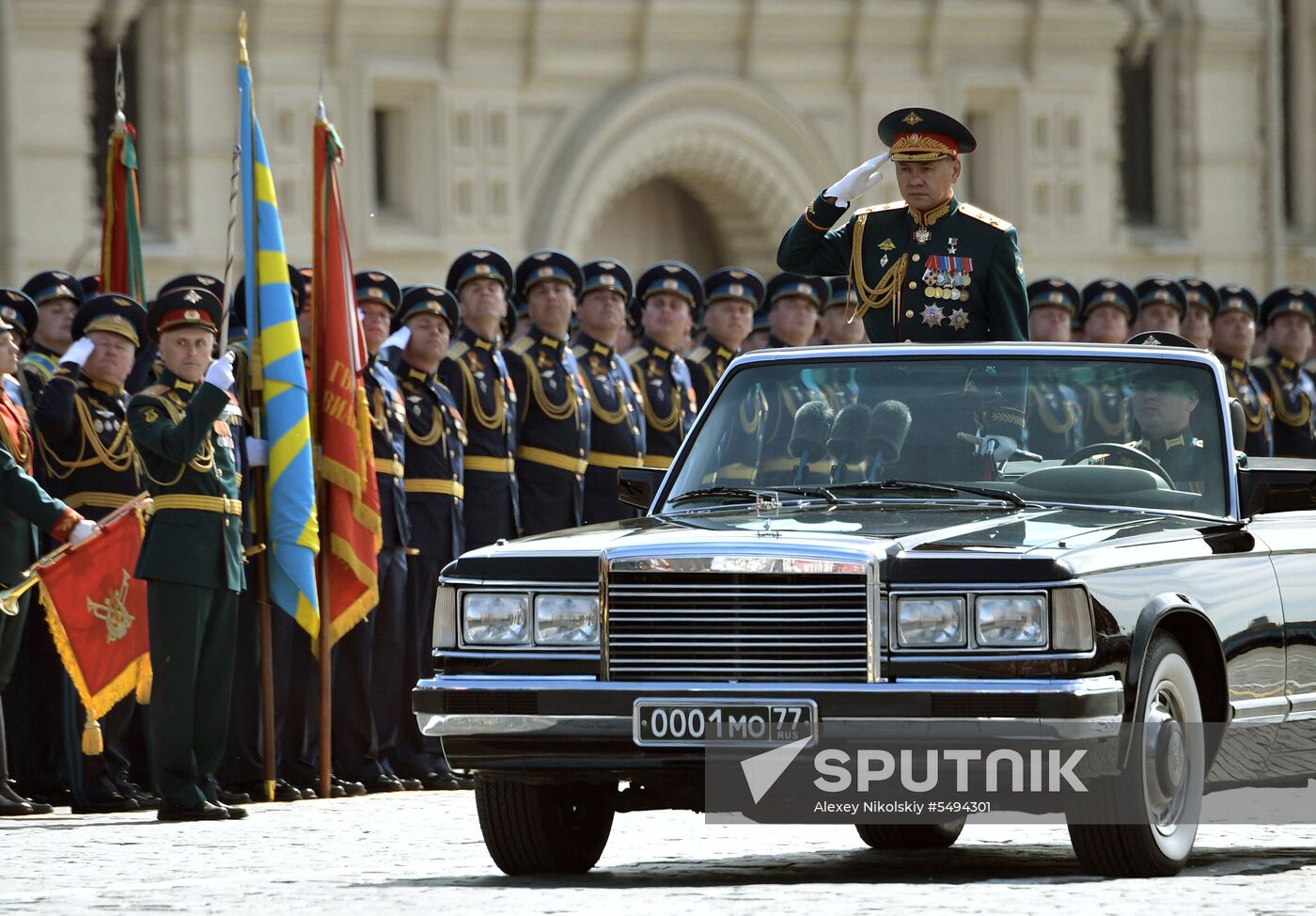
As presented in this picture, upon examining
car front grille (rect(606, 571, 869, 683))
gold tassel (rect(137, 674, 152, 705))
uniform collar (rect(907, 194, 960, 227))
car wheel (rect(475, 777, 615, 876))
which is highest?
uniform collar (rect(907, 194, 960, 227))

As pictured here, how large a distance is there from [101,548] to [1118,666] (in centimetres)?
563

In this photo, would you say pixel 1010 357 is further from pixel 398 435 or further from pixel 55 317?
pixel 55 317

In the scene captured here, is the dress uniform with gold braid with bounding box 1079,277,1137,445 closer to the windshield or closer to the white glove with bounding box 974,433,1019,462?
the windshield

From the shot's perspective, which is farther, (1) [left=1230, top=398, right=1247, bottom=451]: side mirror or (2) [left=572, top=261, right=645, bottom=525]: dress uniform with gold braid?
(2) [left=572, top=261, right=645, bottom=525]: dress uniform with gold braid

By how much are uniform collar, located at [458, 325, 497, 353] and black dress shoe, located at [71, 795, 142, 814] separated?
3157mm

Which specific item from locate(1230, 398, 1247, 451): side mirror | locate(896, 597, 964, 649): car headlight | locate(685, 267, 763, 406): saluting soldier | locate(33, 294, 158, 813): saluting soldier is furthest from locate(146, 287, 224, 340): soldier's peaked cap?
locate(685, 267, 763, 406): saluting soldier

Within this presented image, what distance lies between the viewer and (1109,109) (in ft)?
124

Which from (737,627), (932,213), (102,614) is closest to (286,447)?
(102,614)

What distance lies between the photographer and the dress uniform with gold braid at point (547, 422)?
1571cm

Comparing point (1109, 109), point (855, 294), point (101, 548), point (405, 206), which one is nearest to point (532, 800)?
point (855, 294)

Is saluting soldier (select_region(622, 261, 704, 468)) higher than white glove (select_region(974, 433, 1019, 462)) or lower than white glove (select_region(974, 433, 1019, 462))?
higher

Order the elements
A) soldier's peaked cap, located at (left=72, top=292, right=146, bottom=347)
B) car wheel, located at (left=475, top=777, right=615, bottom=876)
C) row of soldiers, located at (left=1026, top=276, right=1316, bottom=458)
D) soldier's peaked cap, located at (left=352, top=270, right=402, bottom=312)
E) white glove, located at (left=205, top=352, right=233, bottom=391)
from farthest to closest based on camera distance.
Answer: row of soldiers, located at (left=1026, top=276, right=1316, bottom=458) < soldier's peaked cap, located at (left=352, top=270, right=402, bottom=312) < soldier's peaked cap, located at (left=72, top=292, right=146, bottom=347) < white glove, located at (left=205, top=352, right=233, bottom=391) < car wheel, located at (left=475, top=777, right=615, bottom=876)

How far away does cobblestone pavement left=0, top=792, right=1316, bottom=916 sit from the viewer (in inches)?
340

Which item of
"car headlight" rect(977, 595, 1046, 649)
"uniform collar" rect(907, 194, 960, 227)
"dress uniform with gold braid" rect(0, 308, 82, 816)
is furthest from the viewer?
"dress uniform with gold braid" rect(0, 308, 82, 816)
